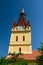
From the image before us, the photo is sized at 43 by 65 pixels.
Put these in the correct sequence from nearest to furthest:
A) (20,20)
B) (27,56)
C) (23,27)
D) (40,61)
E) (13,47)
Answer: (40,61) → (27,56) → (13,47) → (23,27) → (20,20)

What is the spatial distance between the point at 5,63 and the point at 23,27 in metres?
21.8

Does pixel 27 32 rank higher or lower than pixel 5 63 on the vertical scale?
higher

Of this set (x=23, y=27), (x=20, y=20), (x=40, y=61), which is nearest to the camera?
(x=40, y=61)

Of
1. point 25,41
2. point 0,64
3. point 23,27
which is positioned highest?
point 23,27

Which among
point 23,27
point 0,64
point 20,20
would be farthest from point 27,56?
point 0,64

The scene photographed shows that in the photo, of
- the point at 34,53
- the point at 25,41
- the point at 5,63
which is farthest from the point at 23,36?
the point at 5,63

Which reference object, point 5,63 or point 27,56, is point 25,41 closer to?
point 27,56

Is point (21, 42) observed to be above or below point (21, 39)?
below

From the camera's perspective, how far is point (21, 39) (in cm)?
4422

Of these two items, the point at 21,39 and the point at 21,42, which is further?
the point at 21,39

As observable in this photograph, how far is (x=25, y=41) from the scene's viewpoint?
43656 mm

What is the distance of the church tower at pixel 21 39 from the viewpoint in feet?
140

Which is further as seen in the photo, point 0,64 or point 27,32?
point 27,32

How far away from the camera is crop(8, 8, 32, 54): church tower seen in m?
42.6
